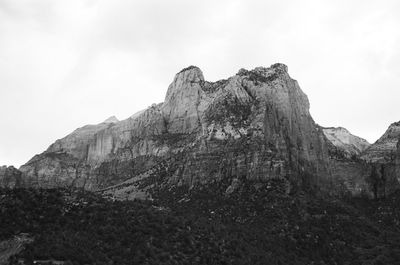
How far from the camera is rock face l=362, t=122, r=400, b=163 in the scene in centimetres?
18293

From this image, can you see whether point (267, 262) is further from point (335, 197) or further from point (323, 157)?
point (323, 157)

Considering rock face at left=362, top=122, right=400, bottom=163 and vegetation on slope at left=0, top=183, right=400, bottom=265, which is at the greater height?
rock face at left=362, top=122, right=400, bottom=163

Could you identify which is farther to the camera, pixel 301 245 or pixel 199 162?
pixel 199 162

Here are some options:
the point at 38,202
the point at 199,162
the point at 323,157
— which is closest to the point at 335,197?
the point at 323,157

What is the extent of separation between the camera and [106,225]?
3506 inches

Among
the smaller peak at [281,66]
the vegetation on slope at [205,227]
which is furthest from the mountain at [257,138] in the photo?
the vegetation on slope at [205,227]

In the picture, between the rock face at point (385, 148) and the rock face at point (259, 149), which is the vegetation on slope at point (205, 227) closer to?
the rock face at point (259, 149)

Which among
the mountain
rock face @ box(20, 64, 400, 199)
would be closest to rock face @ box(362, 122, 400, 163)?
rock face @ box(20, 64, 400, 199)

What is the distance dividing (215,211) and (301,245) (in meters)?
21.0

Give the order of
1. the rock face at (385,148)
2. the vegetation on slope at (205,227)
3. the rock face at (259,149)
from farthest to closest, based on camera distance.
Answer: the rock face at (385,148) < the rock face at (259,149) < the vegetation on slope at (205,227)

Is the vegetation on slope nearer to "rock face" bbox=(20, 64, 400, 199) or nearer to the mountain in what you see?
"rock face" bbox=(20, 64, 400, 199)

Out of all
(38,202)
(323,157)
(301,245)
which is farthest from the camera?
(323,157)

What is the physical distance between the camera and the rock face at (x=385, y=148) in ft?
600

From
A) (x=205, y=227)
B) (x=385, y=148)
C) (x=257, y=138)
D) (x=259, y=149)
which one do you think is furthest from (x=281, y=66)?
(x=205, y=227)
